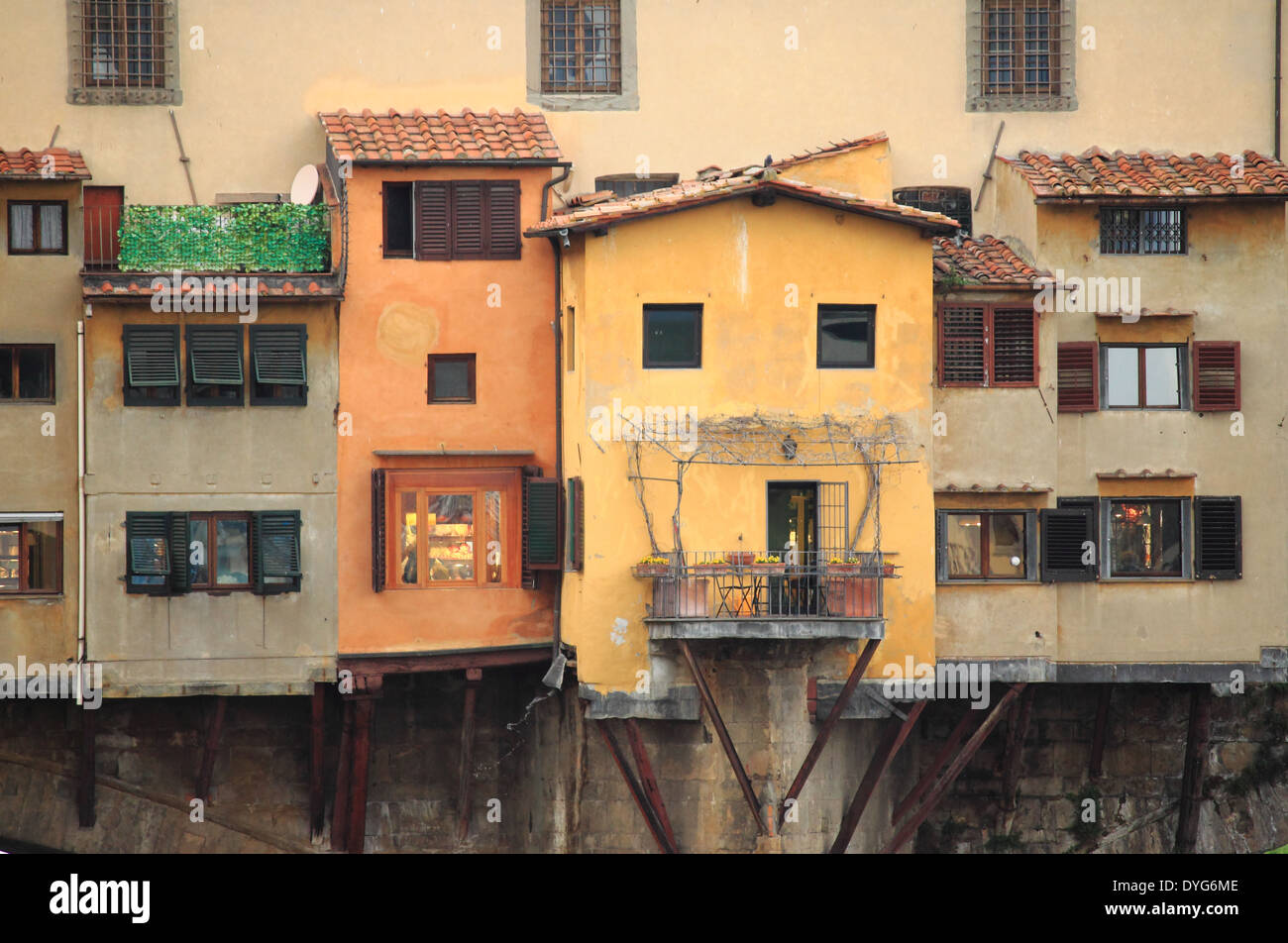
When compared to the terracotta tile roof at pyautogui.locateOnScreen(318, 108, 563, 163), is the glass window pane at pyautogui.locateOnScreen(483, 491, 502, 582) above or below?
below

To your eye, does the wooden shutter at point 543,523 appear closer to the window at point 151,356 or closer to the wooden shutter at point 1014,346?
the window at point 151,356

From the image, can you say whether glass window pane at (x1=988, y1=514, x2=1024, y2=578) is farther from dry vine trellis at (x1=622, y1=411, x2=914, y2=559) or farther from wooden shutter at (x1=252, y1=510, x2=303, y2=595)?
wooden shutter at (x1=252, y1=510, x2=303, y2=595)

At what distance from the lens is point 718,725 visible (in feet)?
114

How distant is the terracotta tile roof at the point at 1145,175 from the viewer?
36.9 meters

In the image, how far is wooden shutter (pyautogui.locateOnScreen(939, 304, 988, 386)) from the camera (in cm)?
3678

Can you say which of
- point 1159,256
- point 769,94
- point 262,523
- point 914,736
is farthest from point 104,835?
point 1159,256

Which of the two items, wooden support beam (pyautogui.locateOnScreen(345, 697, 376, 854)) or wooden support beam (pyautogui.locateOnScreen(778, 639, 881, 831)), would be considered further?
wooden support beam (pyautogui.locateOnScreen(345, 697, 376, 854))

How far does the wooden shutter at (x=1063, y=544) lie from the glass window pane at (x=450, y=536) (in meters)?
8.63

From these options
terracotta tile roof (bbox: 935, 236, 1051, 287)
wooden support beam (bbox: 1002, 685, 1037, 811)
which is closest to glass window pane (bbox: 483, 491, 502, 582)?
terracotta tile roof (bbox: 935, 236, 1051, 287)

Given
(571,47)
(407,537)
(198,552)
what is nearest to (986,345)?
(571,47)

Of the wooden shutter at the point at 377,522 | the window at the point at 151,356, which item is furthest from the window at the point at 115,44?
the wooden shutter at the point at 377,522

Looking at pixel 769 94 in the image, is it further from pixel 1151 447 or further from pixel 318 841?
pixel 318 841

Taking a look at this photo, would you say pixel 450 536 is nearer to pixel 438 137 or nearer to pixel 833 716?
pixel 438 137

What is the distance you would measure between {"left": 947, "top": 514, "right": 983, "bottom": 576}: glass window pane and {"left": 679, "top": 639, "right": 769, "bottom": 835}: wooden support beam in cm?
462
